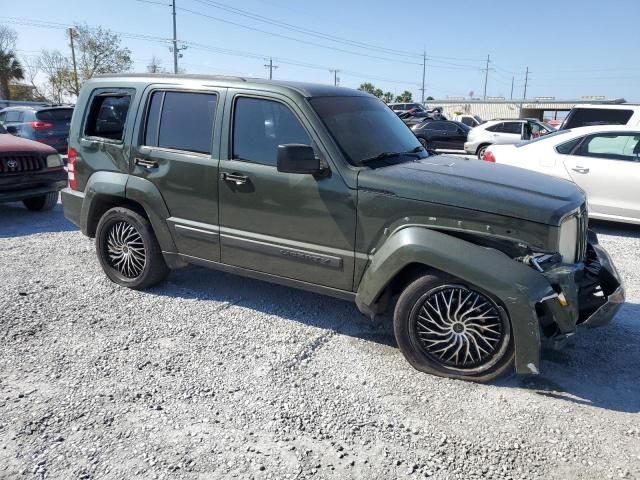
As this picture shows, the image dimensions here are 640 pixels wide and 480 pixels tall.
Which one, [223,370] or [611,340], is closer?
[223,370]

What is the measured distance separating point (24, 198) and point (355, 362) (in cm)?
629

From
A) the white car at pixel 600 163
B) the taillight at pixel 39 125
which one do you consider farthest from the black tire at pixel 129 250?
the taillight at pixel 39 125

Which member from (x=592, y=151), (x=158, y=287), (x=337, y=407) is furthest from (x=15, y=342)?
(x=592, y=151)

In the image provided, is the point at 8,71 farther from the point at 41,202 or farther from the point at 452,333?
the point at 452,333

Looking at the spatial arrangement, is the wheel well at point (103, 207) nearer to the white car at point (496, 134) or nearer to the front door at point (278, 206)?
the front door at point (278, 206)

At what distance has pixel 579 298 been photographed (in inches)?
130

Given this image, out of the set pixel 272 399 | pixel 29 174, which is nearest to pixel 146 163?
pixel 272 399

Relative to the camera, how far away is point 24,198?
752 cm

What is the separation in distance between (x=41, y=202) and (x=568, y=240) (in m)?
7.87

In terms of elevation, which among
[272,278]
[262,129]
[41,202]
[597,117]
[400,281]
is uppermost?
[597,117]

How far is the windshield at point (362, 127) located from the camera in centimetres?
379

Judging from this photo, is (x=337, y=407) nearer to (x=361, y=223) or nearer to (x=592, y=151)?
(x=361, y=223)

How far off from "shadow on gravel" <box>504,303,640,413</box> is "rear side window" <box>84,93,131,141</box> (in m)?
3.98

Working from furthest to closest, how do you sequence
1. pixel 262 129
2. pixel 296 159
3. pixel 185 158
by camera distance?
pixel 185 158, pixel 262 129, pixel 296 159
